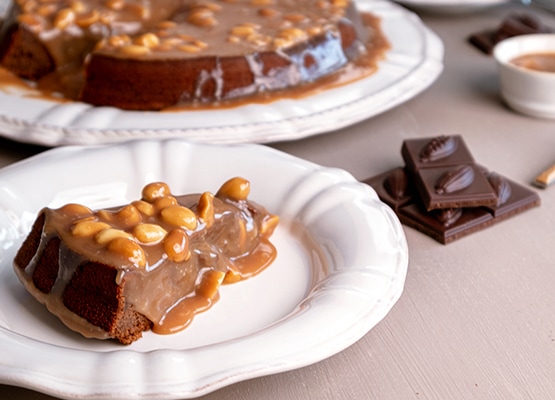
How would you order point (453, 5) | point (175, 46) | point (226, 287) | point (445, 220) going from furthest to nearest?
1. point (453, 5)
2. point (175, 46)
3. point (445, 220)
4. point (226, 287)

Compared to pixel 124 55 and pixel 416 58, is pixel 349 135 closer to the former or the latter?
pixel 416 58

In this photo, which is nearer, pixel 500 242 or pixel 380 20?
pixel 500 242

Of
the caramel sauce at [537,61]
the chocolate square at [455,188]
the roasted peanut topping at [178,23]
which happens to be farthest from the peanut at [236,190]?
the caramel sauce at [537,61]

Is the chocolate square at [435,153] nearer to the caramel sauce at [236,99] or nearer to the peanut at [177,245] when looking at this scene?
the caramel sauce at [236,99]

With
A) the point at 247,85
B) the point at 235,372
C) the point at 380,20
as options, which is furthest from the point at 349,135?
the point at 235,372

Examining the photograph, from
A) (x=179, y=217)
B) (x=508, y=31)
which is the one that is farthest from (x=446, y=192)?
(x=508, y=31)

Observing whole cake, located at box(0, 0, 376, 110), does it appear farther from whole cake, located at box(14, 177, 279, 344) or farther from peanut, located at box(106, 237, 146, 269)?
peanut, located at box(106, 237, 146, 269)

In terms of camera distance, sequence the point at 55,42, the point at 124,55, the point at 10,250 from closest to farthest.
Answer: the point at 10,250, the point at 124,55, the point at 55,42

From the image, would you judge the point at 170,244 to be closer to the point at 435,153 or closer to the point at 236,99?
the point at 435,153

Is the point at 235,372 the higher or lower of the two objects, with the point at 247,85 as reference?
higher
